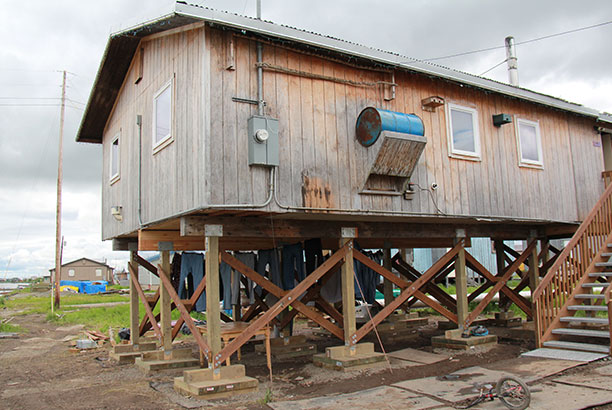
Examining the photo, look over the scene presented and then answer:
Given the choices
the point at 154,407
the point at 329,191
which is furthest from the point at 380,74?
the point at 154,407

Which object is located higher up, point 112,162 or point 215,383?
point 112,162

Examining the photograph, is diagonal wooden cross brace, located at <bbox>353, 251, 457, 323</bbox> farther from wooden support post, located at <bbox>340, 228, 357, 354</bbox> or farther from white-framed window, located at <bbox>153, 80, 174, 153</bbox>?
white-framed window, located at <bbox>153, 80, 174, 153</bbox>

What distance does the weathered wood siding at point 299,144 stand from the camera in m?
7.88

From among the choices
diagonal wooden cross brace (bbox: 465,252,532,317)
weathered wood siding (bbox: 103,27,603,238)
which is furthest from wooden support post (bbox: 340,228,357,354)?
diagonal wooden cross brace (bbox: 465,252,532,317)

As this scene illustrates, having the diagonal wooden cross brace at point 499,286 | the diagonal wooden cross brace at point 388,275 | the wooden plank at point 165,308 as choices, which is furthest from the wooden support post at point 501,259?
the wooden plank at point 165,308

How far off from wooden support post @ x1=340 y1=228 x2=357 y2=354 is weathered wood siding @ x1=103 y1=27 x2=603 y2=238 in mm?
1022

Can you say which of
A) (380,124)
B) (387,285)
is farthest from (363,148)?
(387,285)

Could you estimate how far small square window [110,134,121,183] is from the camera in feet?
40.0

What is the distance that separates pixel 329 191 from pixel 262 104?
1.77 metres

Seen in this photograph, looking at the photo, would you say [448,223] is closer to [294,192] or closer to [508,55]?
[294,192]

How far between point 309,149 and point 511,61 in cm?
873

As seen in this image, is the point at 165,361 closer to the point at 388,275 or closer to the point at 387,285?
the point at 388,275

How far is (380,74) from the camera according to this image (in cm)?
970

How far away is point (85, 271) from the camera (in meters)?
66.0
